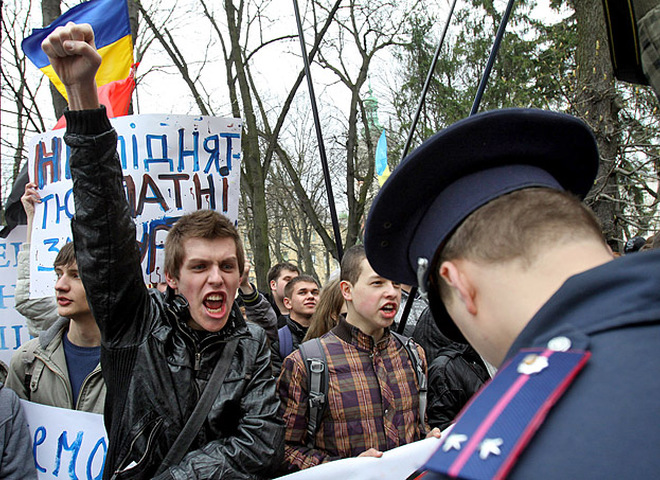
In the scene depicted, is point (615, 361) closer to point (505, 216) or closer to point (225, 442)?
point (505, 216)

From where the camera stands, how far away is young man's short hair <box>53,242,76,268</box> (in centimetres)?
288

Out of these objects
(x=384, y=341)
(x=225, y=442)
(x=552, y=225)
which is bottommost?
(x=225, y=442)

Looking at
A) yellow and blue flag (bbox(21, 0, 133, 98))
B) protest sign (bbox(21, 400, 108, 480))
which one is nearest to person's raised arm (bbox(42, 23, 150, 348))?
protest sign (bbox(21, 400, 108, 480))

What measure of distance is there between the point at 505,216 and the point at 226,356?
4.66 feet

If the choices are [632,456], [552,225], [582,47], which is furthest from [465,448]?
[582,47]

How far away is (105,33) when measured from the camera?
4180mm

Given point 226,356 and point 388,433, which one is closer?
point 226,356

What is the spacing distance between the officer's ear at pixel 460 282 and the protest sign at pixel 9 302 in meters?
4.29

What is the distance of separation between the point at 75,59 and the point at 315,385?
65.8 inches

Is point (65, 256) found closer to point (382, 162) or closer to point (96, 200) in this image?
point (96, 200)

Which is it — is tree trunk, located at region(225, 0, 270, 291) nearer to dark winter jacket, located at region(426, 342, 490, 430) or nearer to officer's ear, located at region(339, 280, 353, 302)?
officer's ear, located at region(339, 280, 353, 302)

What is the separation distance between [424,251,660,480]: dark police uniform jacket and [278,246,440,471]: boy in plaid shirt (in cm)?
167

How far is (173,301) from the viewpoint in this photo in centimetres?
209

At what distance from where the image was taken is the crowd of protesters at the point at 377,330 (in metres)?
0.72
